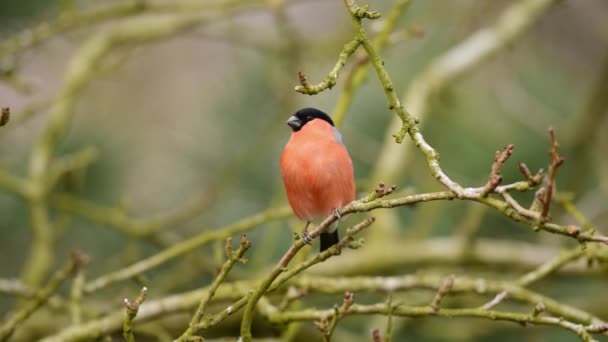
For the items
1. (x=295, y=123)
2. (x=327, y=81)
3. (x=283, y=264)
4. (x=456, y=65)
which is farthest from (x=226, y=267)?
(x=456, y=65)

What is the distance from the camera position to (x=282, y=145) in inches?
200

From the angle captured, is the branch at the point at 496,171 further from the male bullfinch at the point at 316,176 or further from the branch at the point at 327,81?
Result: the male bullfinch at the point at 316,176

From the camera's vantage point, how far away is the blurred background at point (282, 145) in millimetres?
4031

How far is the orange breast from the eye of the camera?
256 centimetres

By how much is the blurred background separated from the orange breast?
2.84ft

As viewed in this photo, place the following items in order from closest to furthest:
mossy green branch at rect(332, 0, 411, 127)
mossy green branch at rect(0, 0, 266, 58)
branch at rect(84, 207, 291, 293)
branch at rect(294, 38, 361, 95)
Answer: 1. branch at rect(294, 38, 361, 95)
2. branch at rect(84, 207, 291, 293)
3. mossy green branch at rect(332, 0, 411, 127)
4. mossy green branch at rect(0, 0, 266, 58)

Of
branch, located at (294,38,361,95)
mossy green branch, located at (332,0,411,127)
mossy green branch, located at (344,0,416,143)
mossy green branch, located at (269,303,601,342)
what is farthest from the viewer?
mossy green branch, located at (332,0,411,127)

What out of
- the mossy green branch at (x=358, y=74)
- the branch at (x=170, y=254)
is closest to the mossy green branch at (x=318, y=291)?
the branch at (x=170, y=254)

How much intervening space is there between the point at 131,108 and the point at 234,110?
3.51 feet

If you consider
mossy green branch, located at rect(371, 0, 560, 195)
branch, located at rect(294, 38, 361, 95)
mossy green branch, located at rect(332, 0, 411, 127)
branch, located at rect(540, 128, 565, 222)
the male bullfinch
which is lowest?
branch, located at rect(540, 128, 565, 222)

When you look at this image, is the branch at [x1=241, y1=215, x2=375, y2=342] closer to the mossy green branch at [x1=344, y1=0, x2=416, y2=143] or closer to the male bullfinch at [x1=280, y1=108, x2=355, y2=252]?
the mossy green branch at [x1=344, y1=0, x2=416, y2=143]

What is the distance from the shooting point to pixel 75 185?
4082 millimetres

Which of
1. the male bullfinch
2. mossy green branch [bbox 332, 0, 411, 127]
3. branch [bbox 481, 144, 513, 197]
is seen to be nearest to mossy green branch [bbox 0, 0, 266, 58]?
mossy green branch [bbox 332, 0, 411, 127]

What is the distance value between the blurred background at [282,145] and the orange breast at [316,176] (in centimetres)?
87
